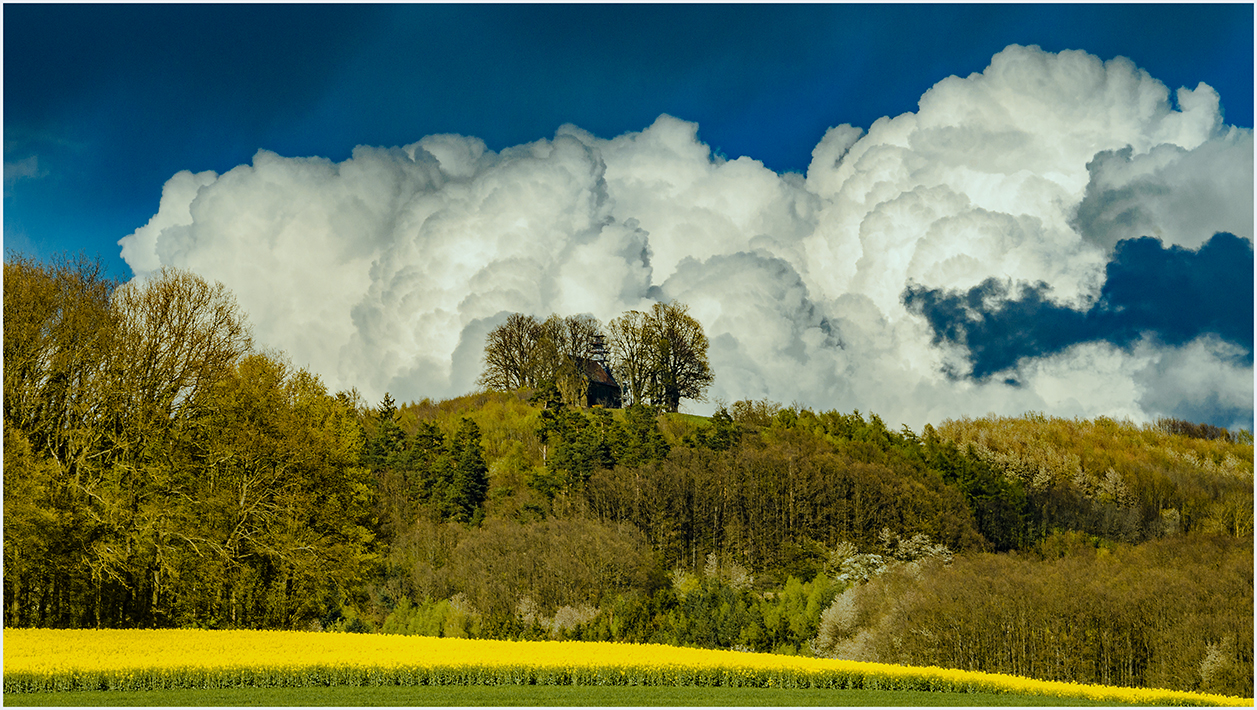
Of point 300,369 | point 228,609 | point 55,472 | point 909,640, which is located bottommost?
point 909,640

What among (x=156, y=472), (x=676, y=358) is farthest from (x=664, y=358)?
(x=156, y=472)

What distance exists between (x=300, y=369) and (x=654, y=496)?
4050 cm

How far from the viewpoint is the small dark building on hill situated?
12375 cm

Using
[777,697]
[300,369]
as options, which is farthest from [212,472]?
[777,697]

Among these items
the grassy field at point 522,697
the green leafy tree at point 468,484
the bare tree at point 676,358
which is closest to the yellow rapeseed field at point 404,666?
the grassy field at point 522,697

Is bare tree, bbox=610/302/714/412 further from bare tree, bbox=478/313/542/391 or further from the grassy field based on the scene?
the grassy field

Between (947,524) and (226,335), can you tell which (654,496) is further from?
(226,335)

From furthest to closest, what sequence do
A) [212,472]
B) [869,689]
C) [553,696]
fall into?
[212,472] → [869,689] → [553,696]

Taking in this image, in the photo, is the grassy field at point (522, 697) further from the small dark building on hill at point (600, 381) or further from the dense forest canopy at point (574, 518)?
the small dark building on hill at point (600, 381)

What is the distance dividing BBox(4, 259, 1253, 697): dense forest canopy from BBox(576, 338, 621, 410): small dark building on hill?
4.05m

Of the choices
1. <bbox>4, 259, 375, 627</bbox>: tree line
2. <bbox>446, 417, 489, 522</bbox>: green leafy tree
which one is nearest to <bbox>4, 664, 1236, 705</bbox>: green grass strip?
<bbox>4, 259, 375, 627</bbox>: tree line

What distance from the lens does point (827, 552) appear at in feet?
264

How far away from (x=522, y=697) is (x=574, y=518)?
52.3m

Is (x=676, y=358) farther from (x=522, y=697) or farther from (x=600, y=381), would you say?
(x=522, y=697)
